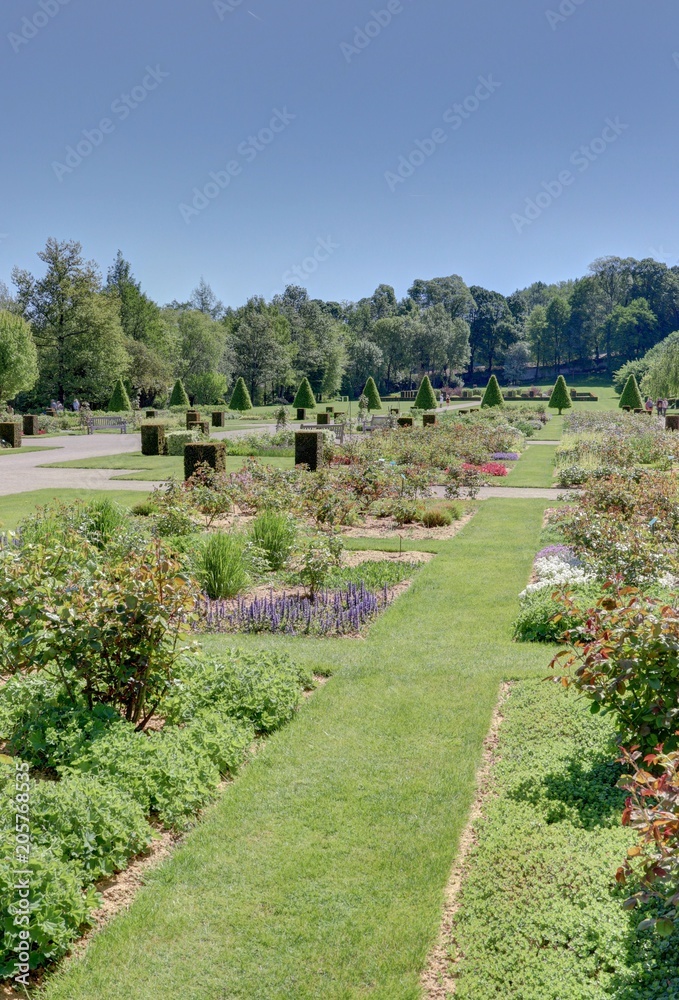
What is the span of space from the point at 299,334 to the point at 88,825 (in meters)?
62.0

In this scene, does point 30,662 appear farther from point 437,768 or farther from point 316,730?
point 437,768

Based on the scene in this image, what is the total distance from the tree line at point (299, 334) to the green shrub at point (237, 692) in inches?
1405

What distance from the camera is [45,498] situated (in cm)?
1396

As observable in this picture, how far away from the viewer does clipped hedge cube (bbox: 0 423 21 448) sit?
25766 mm

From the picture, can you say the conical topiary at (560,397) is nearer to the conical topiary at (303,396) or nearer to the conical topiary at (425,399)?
the conical topiary at (425,399)

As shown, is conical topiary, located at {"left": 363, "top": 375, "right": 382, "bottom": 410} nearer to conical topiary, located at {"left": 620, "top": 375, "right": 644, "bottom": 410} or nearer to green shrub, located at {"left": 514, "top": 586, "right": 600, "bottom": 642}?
conical topiary, located at {"left": 620, "top": 375, "right": 644, "bottom": 410}

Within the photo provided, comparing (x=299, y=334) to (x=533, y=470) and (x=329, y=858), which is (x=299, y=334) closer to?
(x=533, y=470)

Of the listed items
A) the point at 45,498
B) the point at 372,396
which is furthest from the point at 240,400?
the point at 45,498

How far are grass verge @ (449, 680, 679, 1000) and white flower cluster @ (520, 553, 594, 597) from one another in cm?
264

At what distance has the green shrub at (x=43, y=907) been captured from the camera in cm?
265

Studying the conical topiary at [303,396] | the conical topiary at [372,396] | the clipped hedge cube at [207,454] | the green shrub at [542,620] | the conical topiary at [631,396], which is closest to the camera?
the green shrub at [542,620]

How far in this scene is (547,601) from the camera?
657 centimetres

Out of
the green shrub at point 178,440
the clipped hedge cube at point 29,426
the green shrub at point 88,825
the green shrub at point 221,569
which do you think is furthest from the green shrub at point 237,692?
the clipped hedge cube at point 29,426

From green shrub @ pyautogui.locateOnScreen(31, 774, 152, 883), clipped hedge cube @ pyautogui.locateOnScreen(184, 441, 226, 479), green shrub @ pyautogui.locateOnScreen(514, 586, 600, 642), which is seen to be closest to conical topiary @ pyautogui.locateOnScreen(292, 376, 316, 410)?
clipped hedge cube @ pyautogui.locateOnScreen(184, 441, 226, 479)
